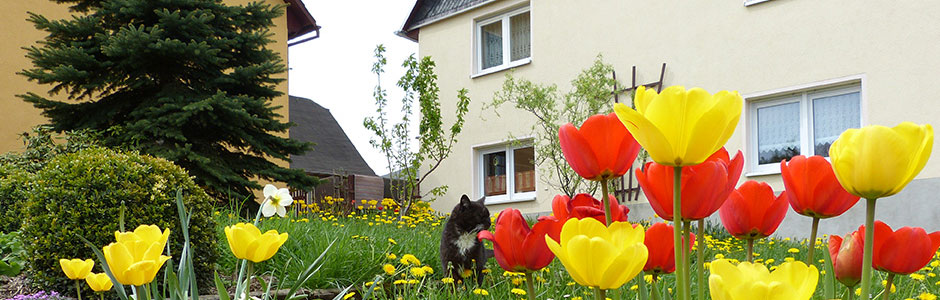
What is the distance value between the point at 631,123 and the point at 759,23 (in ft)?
35.2

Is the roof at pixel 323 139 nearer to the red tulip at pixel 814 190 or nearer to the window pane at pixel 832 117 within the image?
the window pane at pixel 832 117

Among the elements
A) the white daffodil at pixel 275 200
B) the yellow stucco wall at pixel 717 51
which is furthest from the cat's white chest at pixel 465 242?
the yellow stucco wall at pixel 717 51

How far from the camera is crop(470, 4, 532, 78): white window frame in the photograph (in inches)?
547

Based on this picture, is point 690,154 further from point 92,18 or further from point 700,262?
point 92,18

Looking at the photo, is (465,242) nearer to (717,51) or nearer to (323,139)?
(717,51)

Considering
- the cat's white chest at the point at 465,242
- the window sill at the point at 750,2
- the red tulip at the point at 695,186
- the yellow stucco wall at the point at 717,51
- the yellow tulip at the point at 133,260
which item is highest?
the window sill at the point at 750,2

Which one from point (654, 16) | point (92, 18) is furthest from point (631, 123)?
point (654, 16)

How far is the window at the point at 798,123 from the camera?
9.81 metres

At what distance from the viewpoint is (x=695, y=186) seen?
1.04 meters

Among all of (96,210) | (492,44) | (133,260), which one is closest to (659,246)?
(133,260)

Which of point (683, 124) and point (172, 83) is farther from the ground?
point (172, 83)

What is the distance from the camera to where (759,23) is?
10672mm

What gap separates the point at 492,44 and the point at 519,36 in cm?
63

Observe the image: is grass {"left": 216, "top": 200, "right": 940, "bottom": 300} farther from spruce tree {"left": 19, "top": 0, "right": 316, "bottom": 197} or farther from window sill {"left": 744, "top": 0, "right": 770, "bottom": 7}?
window sill {"left": 744, "top": 0, "right": 770, "bottom": 7}
